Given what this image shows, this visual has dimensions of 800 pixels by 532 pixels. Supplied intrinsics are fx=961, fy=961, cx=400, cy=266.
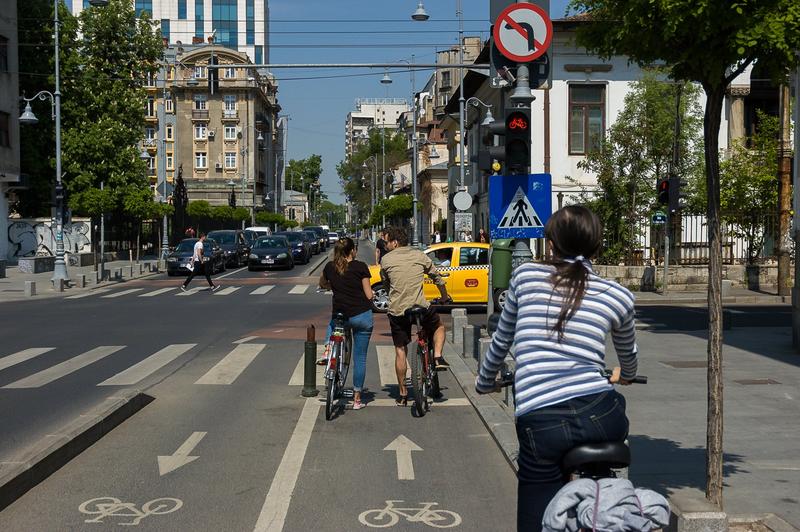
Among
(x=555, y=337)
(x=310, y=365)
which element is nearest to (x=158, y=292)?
(x=310, y=365)

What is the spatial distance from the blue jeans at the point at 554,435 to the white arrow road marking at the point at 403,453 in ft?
12.1

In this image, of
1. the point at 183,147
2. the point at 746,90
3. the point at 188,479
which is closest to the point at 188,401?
the point at 188,479

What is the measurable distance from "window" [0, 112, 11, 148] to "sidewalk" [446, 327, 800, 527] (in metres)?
36.5

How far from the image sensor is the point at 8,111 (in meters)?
46.3

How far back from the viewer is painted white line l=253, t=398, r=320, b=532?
6211 millimetres

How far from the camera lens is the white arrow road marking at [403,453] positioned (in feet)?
24.9

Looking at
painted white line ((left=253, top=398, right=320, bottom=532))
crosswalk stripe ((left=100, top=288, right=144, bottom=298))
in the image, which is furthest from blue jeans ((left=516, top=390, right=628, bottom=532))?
crosswalk stripe ((left=100, top=288, right=144, bottom=298))

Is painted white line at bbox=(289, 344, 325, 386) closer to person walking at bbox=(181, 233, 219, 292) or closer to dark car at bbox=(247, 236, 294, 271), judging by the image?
person walking at bbox=(181, 233, 219, 292)

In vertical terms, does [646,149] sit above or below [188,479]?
above

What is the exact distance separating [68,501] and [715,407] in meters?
4.40

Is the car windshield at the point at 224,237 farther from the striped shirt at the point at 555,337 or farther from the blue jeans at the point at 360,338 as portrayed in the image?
the striped shirt at the point at 555,337

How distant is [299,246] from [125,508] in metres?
45.5

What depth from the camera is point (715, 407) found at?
18.7 feet

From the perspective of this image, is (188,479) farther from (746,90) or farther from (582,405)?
(746,90)
